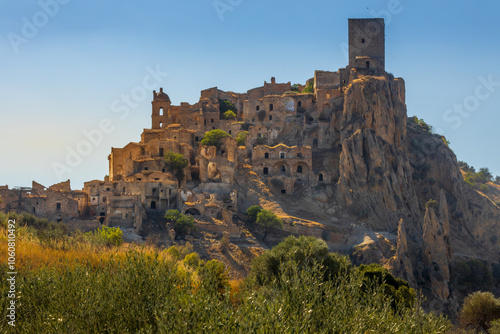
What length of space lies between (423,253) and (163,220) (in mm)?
25556

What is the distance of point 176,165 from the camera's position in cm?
7069

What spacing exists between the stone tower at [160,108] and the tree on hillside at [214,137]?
11.6 metres

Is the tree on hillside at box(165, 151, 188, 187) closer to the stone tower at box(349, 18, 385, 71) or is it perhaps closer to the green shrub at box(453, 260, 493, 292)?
the stone tower at box(349, 18, 385, 71)

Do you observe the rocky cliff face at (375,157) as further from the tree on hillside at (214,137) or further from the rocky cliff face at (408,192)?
the tree on hillside at (214,137)

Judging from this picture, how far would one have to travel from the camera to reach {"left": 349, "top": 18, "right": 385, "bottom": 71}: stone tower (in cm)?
8681

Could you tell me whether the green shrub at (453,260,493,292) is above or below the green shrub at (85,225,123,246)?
below

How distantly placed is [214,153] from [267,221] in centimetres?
1383

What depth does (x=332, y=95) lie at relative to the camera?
82.4 meters

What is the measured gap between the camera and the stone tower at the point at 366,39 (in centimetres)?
8681

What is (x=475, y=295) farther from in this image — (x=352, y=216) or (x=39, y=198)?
(x=39, y=198)

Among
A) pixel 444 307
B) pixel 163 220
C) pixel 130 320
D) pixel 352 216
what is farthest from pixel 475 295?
pixel 130 320

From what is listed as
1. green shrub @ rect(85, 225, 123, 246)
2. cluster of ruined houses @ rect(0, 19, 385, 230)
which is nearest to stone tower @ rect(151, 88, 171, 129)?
cluster of ruined houses @ rect(0, 19, 385, 230)

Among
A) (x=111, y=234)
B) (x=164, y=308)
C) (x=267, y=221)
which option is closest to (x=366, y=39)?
(x=267, y=221)

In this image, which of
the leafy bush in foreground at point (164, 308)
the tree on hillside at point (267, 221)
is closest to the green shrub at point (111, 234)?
the tree on hillside at point (267, 221)
